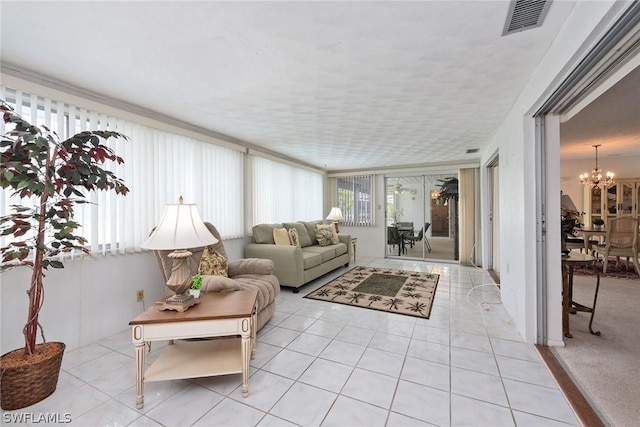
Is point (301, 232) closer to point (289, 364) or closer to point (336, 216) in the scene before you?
point (336, 216)

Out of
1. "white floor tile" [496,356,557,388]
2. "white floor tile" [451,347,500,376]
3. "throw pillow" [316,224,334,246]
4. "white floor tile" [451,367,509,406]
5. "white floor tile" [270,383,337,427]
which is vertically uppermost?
"throw pillow" [316,224,334,246]

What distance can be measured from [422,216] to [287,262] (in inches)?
150

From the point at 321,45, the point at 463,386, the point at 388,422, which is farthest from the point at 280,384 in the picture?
the point at 321,45

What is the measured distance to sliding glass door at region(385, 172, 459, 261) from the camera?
236 inches

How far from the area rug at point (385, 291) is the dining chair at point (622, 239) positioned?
2.83 metres

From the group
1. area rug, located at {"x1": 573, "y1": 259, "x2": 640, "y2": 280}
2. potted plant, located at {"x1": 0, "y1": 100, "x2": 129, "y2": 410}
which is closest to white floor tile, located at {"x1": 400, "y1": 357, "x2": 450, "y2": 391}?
potted plant, located at {"x1": 0, "y1": 100, "x2": 129, "y2": 410}

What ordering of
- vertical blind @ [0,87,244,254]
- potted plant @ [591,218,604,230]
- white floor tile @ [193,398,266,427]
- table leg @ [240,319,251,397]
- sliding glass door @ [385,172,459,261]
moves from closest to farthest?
1. white floor tile @ [193,398,266,427]
2. table leg @ [240,319,251,397]
3. vertical blind @ [0,87,244,254]
4. potted plant @ [591,218,604,230]
5. sliding glass door @ [385,172,459,261]

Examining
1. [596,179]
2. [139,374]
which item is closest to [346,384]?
[139,374]

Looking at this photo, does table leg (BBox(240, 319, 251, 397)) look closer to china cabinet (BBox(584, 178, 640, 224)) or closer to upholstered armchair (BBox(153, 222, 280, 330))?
upholstered armchair (BBox(153, 222, 280, 330))

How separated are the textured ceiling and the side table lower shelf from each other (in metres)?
2.08

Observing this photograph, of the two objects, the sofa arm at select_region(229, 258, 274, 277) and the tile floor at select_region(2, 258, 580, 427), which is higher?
the sofa arm at select_region(229, 258, 274, 277)

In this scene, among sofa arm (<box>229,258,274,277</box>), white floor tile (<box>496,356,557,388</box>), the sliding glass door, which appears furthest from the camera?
the sliding glass door

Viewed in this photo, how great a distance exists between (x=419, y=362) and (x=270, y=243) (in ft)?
8.90

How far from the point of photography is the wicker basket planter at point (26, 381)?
1.54m
